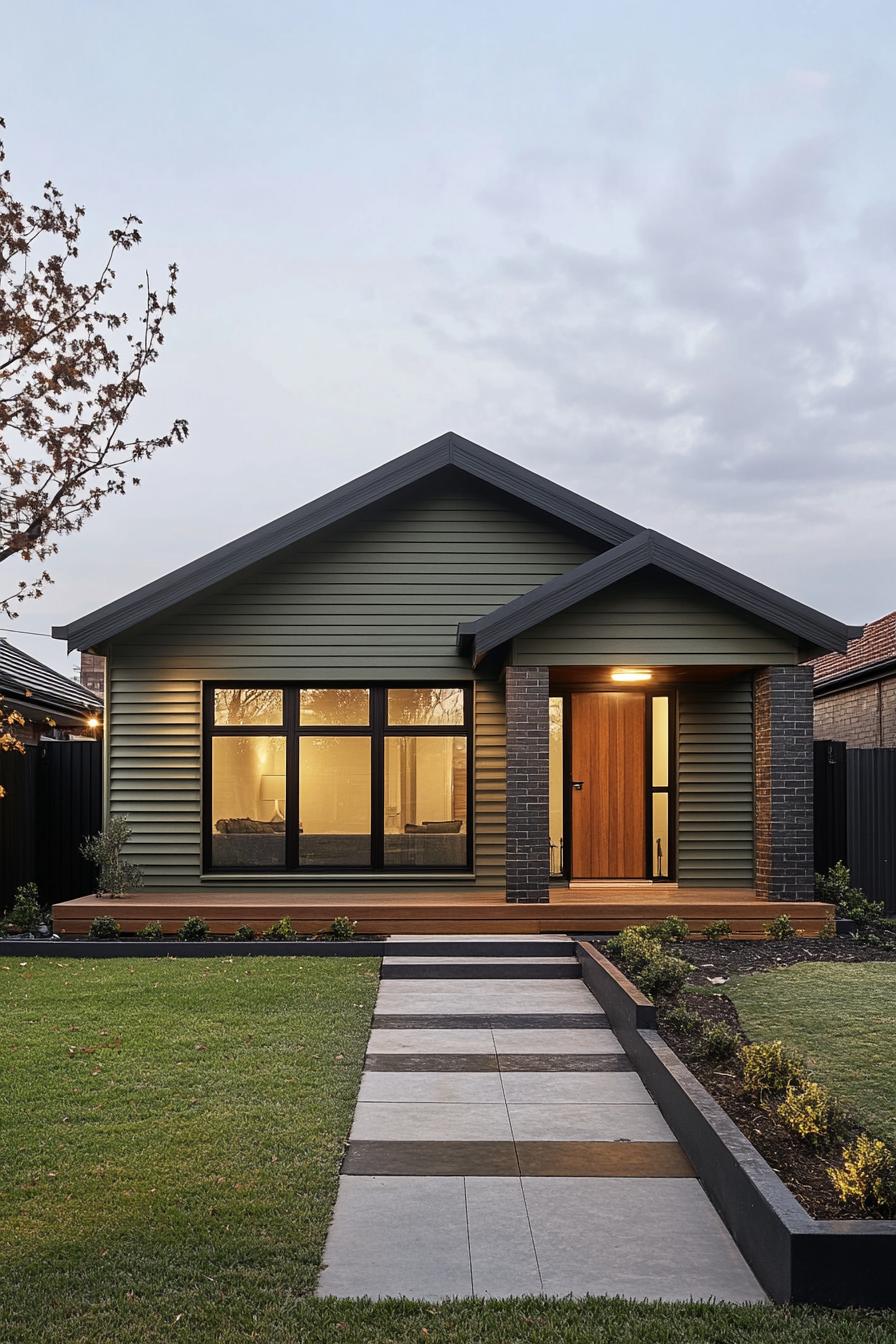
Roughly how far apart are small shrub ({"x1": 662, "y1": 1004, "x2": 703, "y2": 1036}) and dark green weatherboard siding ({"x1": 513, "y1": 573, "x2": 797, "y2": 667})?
4488 mm

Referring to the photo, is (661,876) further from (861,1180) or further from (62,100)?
(62,100)

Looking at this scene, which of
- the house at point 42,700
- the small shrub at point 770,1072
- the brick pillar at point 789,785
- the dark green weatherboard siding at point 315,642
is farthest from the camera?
the house at point 42,700

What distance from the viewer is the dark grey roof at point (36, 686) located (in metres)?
15.9

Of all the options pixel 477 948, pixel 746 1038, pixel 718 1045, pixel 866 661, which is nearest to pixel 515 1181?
pixel 718 1045

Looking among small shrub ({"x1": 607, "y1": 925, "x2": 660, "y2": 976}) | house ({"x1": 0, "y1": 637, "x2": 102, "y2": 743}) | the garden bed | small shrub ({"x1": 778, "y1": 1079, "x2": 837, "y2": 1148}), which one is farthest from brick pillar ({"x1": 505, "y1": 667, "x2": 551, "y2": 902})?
house ({"x1": 0, "y1": 637, "x2": 102, "y2": 743})

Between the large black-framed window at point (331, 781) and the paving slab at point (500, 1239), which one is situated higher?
the large black-framed window at point (331, 781)

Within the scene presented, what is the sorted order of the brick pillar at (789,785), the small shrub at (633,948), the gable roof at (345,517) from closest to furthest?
the small shrub at (633,948)
the brick pillar at (789,785)
the gable roof at (345,517)

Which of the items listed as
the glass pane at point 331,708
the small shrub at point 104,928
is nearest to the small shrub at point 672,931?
the glass pane at point 331,708

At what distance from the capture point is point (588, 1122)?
571 cm

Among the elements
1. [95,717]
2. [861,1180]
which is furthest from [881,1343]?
[95,717]

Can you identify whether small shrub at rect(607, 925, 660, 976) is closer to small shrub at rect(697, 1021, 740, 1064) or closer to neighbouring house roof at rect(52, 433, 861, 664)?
small shrub at rect(697, 1021, 740, 1064)

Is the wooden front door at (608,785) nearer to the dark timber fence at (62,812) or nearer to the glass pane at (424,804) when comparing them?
the glass pane at (424,804)

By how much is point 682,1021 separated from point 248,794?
6803 millimetres

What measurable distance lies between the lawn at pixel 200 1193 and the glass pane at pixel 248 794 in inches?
173
